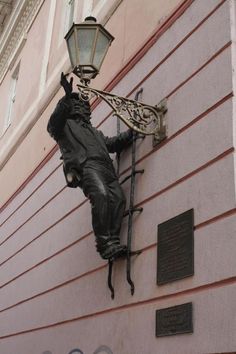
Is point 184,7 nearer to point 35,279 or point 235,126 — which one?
point 235,126

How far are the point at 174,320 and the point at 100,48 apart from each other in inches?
102

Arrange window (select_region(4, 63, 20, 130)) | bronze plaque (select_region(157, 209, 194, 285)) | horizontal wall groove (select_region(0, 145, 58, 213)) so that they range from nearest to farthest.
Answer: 1. bronze plaque (select_region(157, 209, 194, 285))
2. horizontal wall groove (select_region(0, 145, 58, 213))
3. window (select_region(4, 63, 20, 130))

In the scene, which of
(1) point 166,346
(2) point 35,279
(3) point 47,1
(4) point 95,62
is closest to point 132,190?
(4) point 95,62

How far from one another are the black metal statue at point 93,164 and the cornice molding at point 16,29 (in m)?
7.04

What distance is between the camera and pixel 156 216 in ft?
16.3

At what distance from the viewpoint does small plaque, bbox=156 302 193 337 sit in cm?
413

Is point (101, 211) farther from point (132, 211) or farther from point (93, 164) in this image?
point (93, 164)

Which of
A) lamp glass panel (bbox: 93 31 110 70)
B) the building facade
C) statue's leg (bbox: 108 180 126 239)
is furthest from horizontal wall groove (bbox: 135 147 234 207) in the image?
lamp glass panel (bbox: 93 31 110 70)

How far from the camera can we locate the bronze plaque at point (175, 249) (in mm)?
4348

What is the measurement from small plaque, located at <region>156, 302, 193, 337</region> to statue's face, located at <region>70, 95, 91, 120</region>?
2.28m

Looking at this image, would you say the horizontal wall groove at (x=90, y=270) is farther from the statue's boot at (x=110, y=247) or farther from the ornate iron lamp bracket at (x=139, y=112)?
the ornate iron lamp bracket at (x=139, y=112)

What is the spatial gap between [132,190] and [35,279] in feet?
9.92

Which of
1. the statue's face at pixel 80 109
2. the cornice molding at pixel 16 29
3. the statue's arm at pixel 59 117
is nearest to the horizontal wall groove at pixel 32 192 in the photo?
the statue's face at pixel 80 109

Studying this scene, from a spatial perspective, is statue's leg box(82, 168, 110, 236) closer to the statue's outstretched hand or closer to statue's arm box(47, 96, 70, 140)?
statue's arm box(47, 96, 70, 140)
